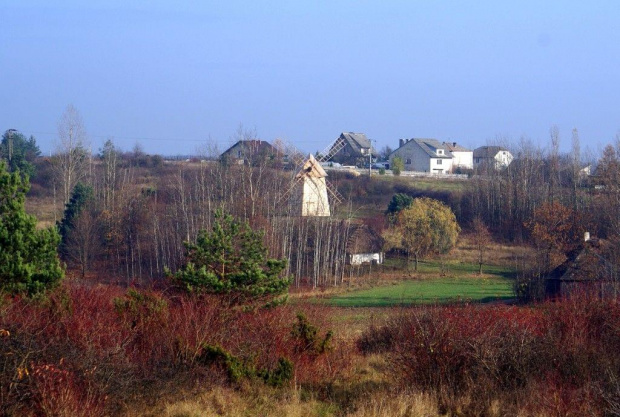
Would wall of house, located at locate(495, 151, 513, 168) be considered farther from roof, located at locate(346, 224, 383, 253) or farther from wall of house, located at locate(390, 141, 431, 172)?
roof, located at locate(346, 224, 383, 253)

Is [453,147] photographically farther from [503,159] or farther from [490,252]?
[490,252]

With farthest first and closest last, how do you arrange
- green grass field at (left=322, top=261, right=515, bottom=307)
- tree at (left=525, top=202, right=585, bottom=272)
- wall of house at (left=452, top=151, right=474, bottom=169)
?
wall of house at (left=452, top=151, right=474, bottom=169) < tree at (left=525, top=202, right=585, bottom=272) < green grass field at (left=322, top=261, right=515, bottom=307)

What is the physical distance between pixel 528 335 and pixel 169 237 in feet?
114

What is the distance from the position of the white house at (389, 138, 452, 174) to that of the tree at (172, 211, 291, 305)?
74.4 metres

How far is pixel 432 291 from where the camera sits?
128 feet

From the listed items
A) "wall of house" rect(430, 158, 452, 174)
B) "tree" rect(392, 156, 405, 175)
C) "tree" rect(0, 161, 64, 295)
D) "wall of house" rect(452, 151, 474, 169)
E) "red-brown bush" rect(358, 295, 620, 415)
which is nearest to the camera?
"red-brown bush" rect(358, 295, 620, 415)

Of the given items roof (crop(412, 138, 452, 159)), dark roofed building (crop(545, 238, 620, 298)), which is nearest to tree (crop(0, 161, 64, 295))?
dark roofed building (crop(545, 238, 620, 298))

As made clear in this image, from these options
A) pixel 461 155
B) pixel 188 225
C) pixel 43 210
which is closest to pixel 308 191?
pixel 188 225

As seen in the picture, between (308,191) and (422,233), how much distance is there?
8718 millimetres

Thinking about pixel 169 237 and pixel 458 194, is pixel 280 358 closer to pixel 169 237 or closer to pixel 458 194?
pixel 169 237

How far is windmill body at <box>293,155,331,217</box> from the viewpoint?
49250mm

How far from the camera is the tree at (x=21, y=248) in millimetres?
15055

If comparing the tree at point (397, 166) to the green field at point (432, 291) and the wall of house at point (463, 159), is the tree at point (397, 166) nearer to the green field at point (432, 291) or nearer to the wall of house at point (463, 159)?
the wall of house at point (463, 159)

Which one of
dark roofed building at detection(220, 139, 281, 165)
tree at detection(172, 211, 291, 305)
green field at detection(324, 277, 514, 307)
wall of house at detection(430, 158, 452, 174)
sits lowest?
green field at detection(324, 277, 514, 307)
